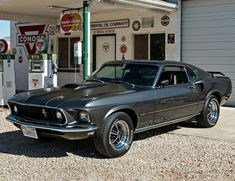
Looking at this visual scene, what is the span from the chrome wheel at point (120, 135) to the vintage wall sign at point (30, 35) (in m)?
12.6

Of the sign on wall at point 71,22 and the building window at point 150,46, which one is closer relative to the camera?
the sign on wall at point 71,22

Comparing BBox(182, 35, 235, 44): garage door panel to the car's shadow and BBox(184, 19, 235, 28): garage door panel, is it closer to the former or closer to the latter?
BBox(184, 19, 235, 28): garage door panel

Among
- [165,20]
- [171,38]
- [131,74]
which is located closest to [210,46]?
[171,38]

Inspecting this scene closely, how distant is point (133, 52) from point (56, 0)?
13.1 ft

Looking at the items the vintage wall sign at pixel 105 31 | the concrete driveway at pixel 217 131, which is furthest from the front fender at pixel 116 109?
the vintage wall sign at pixel 105 31

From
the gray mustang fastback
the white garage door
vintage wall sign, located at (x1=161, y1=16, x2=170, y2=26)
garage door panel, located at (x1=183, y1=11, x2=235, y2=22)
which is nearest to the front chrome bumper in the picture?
the gray mustang fastback

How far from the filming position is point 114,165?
20.0ft

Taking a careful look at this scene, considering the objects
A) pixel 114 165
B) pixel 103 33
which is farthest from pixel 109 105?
pixel 103 33

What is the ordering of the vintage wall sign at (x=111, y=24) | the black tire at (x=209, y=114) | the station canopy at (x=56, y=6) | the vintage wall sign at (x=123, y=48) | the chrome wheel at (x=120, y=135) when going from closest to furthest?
the chrome wheel at (x=120, y=135), the black tire at (x=209, y=114), the station canopy at (x=56, y=6), the vintage wall sign at (x=111, y=24), the vintage wall sign at (x=123, y=48)

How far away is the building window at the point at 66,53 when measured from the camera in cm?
1747

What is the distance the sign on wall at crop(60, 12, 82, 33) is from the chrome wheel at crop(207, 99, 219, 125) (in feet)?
14.9

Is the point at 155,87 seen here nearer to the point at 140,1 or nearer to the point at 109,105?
the point at 109,105

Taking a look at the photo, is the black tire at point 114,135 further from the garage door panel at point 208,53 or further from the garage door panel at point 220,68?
the garage door panel at point 208,53

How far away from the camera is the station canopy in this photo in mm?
12227
